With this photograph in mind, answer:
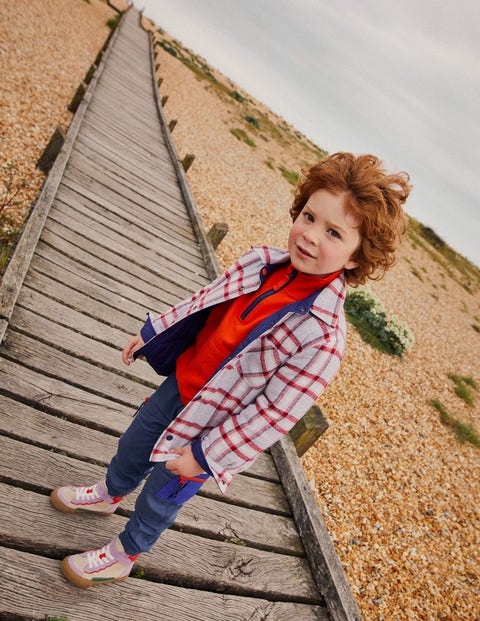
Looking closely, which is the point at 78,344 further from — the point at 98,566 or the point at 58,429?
the point at 98,566

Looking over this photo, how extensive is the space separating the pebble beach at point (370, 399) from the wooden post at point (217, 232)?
3.73 feet

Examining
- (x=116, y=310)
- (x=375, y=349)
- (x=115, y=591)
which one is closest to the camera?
(x=115, y=591)

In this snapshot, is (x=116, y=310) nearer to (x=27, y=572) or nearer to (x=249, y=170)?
(x=27, y=572)

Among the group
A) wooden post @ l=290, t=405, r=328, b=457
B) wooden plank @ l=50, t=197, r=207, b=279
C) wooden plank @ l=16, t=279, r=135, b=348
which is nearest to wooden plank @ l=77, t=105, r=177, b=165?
wooden plank @ l=50, t=197, r=207, b=279

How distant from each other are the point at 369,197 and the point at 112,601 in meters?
2.32

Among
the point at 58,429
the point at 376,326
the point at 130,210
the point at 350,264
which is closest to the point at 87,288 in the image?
the point at 58,429

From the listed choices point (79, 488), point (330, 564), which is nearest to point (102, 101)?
point (79, 488)

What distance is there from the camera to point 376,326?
9.40 meters

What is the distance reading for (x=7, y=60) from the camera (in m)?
9.48

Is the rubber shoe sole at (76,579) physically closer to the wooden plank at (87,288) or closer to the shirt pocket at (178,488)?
the shirt pocket at (178,488)

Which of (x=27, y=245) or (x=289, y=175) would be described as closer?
(x=27, y=245)

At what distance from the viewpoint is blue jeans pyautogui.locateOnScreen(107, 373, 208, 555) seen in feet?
6.02

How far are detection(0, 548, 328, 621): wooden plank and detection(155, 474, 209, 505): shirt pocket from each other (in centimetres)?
70

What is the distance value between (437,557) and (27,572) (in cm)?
476
